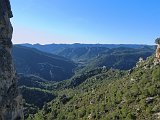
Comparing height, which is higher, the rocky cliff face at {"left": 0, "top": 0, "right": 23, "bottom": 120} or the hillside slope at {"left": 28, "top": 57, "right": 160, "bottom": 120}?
the rocky cliff face at {"left": 0, "top": 0, "right": 23, "bottom": 120}

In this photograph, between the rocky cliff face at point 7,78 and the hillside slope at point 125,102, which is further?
the hillside slope at point 125,102

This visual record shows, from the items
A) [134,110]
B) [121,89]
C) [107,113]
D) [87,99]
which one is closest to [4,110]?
[134,110]

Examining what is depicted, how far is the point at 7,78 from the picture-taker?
33.0 meters

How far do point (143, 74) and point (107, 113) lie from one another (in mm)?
20283

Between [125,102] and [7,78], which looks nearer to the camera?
[7,78]

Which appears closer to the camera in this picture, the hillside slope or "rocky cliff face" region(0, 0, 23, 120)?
"rocky cliff face" region(0, 0, 23, 120)

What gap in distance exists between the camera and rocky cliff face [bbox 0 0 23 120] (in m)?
32.0

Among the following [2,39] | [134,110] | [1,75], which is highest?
[2,39]

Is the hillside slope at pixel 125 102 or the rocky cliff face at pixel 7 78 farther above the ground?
the rocky cliff face at pixel 7 78

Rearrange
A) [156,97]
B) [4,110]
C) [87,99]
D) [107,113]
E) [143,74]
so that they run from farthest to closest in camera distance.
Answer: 1. [87,99]
2. [143,74]
3. [107,113]
4. [156,97]
5. [4,110]

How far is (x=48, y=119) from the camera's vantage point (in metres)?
136

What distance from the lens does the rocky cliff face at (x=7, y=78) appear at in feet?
105

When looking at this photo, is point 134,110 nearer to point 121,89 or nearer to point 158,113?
point 158,113

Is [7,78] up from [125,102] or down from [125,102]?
up
